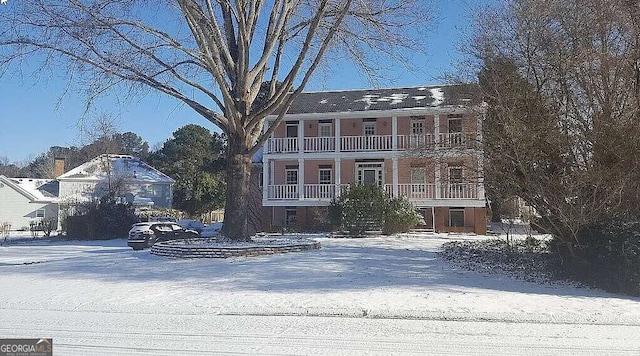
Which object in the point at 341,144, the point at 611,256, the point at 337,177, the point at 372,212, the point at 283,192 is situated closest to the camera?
A: the point at 611,256

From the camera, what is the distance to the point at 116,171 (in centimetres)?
4834

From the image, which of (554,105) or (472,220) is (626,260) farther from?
(472,220)

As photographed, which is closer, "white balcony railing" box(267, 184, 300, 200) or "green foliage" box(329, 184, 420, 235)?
"green foliage" box(329, 184, 420, 235)

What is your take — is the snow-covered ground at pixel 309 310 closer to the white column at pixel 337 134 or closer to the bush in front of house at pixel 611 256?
the bush in front of house at pixel 611 256

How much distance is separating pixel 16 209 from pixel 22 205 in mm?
663

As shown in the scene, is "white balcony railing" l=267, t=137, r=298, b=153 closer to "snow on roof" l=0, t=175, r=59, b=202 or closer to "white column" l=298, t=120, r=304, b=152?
"white column" l=298, t=120, r=304, b=152

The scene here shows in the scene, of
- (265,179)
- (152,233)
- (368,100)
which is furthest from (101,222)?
(368,100)

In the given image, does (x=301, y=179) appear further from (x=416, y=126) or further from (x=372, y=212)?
(x=372, y=212)

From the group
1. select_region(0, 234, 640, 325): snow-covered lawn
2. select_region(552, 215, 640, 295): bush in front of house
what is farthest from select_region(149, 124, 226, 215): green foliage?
select_region(552, 215, 640, 295): bush in front of house

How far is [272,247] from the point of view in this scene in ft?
55.4

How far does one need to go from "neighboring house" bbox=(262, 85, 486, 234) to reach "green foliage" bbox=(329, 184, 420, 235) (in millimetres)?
3428

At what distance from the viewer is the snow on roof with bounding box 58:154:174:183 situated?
48.5 m

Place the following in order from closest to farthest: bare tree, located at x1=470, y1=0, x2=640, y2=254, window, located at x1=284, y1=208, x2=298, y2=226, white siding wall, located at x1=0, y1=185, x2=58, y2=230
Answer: bare tree, located at x1=470, y1=0, x2=640, y2=254, window, located at x1=284, y1=208, x2=298, y2=226, white siding wall, located at x1=0, y1=185, x2=58, y2=230

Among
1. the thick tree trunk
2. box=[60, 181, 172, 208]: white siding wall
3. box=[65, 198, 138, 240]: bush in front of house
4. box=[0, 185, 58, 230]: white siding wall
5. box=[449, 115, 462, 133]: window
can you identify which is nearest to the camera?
the thick tree trunk
